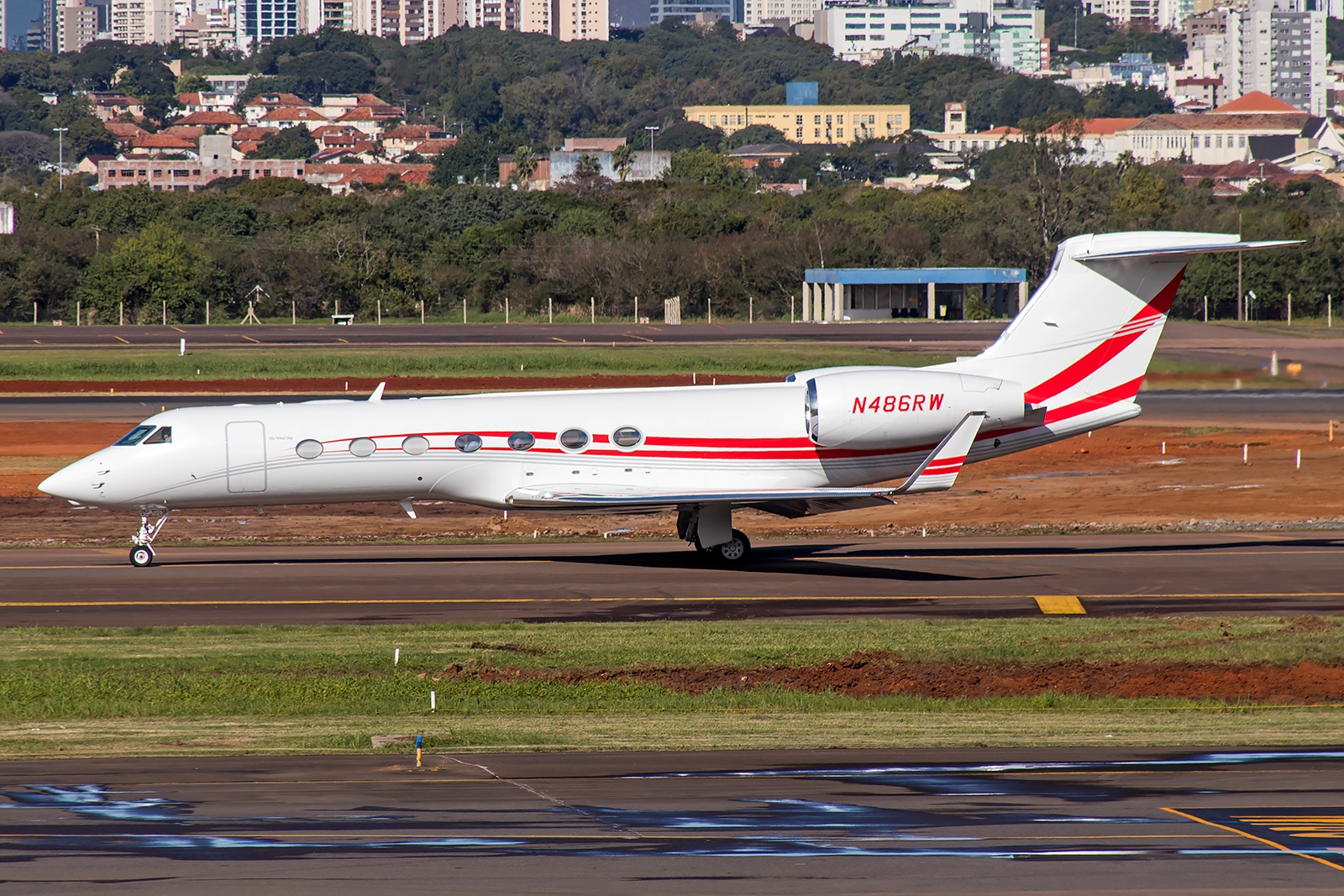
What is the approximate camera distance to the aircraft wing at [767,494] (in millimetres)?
24906

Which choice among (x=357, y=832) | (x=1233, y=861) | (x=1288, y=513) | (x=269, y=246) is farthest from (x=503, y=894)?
(x=269, y=246)

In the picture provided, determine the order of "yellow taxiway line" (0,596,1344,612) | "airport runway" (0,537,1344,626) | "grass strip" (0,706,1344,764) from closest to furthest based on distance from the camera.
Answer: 1. "grass strip" (0,706,1344,764)
2. "airport runway" (0,537,1344,626)
3. "yellow taxiway line" (0,596,1344,612)

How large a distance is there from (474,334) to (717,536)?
56.1m

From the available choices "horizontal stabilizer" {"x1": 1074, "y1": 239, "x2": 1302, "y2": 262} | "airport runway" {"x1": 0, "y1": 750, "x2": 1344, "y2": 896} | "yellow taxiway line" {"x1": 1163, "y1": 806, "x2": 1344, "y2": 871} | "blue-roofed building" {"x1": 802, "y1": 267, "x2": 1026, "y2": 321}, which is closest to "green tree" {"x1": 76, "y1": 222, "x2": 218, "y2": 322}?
"blue-roofed building" {"x1": 802, "y1": 267, "x2": 1026, "y2": 321}

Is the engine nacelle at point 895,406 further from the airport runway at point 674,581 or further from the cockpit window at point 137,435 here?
the cockpit window at point 137,435

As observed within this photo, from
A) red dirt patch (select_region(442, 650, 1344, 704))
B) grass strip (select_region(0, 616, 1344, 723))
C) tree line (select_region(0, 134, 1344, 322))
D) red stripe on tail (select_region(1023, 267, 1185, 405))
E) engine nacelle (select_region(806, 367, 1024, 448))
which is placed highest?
tree line (select_region(0, 134, 1344, 322))

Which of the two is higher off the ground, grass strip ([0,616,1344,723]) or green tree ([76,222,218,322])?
green tree ([76,222,218,322])

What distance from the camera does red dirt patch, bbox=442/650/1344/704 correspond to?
19000mm

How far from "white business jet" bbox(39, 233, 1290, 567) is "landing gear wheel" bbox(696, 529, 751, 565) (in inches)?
28.1

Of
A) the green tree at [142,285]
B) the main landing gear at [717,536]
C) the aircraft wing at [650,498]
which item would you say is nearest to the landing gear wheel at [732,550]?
the main landing gear at [717,536]

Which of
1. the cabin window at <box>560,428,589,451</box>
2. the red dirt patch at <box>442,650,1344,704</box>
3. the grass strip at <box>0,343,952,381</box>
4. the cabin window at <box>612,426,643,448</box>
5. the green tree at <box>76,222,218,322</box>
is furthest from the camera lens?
the green tree at <box>76,222,218,322</box>

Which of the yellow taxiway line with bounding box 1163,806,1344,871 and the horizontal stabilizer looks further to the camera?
the horizontal stabilizer

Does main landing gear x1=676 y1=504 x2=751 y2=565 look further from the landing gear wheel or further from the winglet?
the winglet

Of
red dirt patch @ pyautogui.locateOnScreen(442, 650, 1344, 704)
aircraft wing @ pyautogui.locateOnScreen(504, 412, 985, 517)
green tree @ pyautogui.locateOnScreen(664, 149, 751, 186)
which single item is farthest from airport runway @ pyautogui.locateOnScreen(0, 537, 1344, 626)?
green tree @ pyautogui.locateOnScreen(664, 149, 751, 186)
